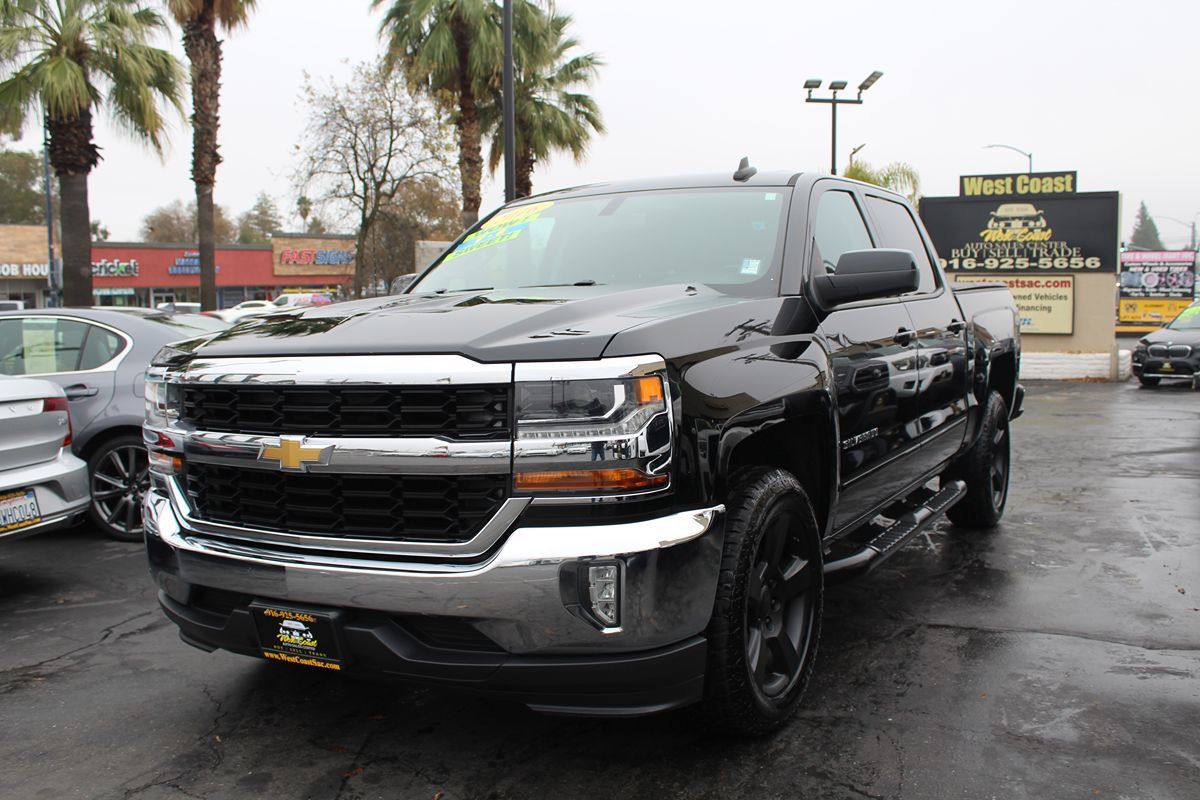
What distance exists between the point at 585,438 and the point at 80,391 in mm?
4996

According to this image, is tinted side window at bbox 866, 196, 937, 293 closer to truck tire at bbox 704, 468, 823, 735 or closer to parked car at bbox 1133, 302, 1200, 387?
truck tire at bbox 704, 468, 823, 735

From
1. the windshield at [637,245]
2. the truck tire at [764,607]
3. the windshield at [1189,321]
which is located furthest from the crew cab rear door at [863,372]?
the windshield at [1189,321]

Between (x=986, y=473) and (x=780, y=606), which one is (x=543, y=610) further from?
(x=986, y=473)

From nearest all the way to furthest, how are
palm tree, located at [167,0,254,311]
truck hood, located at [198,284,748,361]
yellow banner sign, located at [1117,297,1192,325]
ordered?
truck hood, located at [198,284,748,361] → palm tree, located at [167,0,254,311] → yellow banner sign, located at [1117,297,1192,325]

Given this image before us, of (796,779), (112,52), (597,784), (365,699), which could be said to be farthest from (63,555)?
(112,52)

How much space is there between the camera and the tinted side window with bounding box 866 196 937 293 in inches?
194

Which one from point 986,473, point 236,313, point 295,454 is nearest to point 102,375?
point 295,454

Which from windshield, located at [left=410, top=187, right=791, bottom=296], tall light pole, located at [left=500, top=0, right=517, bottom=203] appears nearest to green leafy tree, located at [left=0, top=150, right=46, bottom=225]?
tall light pole, located at [left=500, top=0, right=517, bottom=203]

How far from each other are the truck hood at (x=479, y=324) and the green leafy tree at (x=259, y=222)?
9222 centimetres

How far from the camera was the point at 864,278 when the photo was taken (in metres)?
3.48

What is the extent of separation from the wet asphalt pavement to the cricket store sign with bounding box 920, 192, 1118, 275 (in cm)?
1440

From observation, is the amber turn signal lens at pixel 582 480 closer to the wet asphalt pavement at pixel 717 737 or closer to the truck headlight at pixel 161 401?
the wet asphalt pavement at pixel 717 737

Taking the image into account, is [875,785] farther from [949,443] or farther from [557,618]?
[949,443]

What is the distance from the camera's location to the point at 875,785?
9.49 feet
